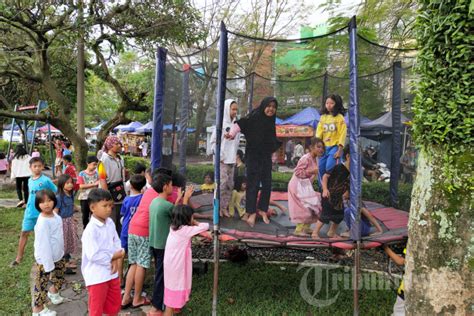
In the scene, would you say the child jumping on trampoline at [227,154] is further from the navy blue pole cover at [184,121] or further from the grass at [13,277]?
the grass at [13,277]

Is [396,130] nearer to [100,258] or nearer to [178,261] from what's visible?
[178,261]

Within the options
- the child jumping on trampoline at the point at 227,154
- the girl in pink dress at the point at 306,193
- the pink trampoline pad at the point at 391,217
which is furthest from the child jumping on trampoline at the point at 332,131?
the pink trampoline pad at the point at 391,217

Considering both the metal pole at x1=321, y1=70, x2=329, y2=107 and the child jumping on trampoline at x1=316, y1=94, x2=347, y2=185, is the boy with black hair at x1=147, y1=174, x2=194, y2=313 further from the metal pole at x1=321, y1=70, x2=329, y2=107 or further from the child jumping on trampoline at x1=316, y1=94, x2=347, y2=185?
the metal pole at x1=321, y1=70, x2=329, y2=107

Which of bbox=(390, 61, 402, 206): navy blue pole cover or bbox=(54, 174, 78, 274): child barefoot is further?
bbox=(390, 61, 402, 206): navy blue pole cover

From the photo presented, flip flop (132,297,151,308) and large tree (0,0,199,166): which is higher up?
large tree (0,0,199,166)

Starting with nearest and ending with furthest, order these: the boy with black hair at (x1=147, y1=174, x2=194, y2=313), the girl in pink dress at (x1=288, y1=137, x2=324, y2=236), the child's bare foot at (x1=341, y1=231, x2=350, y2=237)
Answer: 1. the boy with black hair at (x1=147, y1=174, x2=194, y2=313)
2. the child's bare foot at (x1=341, y1=231, x2=350, y2=237)
3. the girl in pink dress at (x1=288, y1=137, x2=324, y2=236)


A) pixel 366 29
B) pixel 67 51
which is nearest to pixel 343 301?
pixel 366 29

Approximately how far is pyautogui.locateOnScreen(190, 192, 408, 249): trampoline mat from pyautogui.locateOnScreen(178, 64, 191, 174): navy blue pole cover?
1.89 ft

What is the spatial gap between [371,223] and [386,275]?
1.03 m

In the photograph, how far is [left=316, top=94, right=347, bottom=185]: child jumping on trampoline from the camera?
392 cm

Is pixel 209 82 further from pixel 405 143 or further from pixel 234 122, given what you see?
pixel 405 143

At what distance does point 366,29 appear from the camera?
6504 millimetres

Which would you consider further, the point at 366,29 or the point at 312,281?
the point at 366,29

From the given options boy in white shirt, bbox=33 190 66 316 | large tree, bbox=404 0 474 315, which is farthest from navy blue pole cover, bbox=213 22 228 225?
large tree, bbox=404 0 474 315
